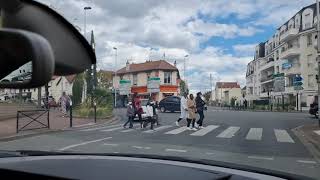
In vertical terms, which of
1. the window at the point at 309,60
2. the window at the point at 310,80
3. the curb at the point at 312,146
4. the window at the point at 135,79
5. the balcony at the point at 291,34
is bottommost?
the curb at the point at 312,146

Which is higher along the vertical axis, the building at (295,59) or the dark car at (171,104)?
the building at (295,59)

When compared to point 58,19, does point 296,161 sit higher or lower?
lower

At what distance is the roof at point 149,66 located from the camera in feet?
284

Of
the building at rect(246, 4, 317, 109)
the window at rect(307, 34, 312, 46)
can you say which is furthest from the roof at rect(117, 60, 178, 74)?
the window at rect(307, 34, 312, 46)

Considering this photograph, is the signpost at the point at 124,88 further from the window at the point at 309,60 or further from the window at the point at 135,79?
the window at the point at 309,60

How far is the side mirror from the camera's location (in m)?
1.50

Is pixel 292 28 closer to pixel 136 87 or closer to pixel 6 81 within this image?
pixel 136 87

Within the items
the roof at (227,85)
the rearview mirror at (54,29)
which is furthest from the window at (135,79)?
the rearview mirror at (54,29)

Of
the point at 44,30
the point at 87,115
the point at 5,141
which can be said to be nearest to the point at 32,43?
the point at 44,30

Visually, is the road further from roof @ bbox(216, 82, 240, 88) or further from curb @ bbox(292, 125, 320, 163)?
roof @ bbox(216, 82, 240, 88)

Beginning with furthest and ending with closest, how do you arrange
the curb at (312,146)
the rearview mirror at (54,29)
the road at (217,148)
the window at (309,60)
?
the window at (309,60)
the curb at (312,146)
the road at (217,148)
the rearview mirror at (54,29)

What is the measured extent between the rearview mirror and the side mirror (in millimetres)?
66

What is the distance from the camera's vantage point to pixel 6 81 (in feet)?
5.98

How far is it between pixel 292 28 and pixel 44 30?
266 feet
